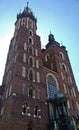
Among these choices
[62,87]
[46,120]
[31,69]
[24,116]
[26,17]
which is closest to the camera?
[24,116]

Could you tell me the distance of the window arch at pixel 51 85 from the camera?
3149 centimetres

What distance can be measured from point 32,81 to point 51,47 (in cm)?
1953

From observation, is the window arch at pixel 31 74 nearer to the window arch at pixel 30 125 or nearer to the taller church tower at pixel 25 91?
the taller church tower at pixel 25 91

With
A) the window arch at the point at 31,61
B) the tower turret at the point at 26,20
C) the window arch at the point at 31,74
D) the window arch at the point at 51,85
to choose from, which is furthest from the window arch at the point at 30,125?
the tower turret at the point at 26,20

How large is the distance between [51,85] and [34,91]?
7076mm

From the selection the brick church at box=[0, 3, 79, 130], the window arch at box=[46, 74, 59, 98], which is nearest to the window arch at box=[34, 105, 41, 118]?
the brick church at box=[0, 3, 79, 130]

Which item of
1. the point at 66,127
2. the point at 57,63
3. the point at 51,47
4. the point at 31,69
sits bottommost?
the point at 66,127

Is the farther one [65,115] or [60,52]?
[60,52]

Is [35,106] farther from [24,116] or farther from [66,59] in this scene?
[66,59]

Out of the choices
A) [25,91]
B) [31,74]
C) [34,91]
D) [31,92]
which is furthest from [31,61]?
[25,91]

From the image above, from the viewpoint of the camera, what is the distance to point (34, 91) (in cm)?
2725

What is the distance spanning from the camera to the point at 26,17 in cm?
4528

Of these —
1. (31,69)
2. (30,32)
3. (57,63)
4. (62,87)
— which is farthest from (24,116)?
(30,32)

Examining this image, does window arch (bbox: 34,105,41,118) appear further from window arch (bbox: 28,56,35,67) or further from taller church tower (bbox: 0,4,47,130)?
window arch (bbox: 28,56,35,67)
